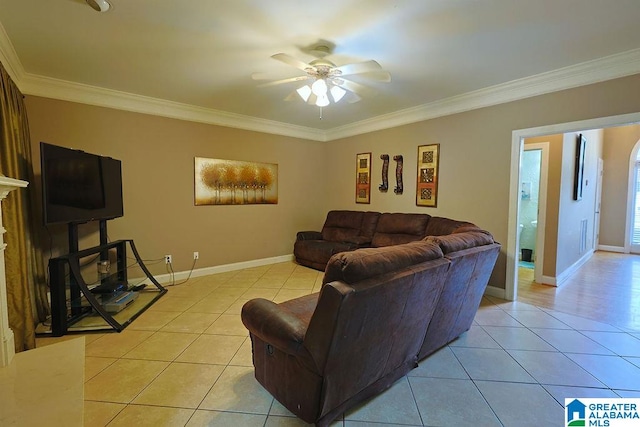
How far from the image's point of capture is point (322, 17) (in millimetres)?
2076

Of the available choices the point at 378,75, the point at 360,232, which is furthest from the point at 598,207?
the point at 378,75

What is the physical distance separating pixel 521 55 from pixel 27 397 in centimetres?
451

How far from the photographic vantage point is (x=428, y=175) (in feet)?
13.8

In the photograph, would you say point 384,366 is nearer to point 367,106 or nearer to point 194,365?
point 194,365

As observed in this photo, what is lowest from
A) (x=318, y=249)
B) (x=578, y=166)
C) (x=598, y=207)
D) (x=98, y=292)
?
(x=98, y=292)

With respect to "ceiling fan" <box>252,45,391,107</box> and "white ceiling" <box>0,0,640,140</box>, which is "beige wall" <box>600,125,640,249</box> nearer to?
"white ceiling" <box>0,0,640,140</box>

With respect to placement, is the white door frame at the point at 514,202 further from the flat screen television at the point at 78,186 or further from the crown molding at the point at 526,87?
the flat screen television at the point at 78,186

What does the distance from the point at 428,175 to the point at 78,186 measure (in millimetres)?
4193

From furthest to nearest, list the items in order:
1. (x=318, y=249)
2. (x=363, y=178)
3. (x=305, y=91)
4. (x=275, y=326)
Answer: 1. (x=363, y=178)
2. (x=318, y=249)
3. (x=305, y=91)
4. (x=275, y=326)

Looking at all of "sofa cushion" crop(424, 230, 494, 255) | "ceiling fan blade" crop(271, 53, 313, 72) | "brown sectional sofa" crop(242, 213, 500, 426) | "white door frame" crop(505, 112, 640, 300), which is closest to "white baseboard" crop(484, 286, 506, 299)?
"white door frame" crop(505, 112, 640, 300)

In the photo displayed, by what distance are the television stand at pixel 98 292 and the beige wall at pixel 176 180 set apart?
1.07 feet

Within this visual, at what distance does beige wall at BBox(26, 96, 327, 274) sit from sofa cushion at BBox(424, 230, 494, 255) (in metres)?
3.46

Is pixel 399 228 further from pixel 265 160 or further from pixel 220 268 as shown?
pixel 220 268

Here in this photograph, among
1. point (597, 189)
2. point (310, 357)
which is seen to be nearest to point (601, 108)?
point (310, 357)
